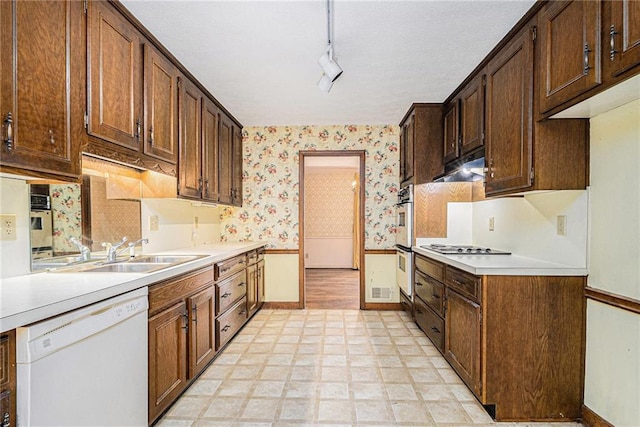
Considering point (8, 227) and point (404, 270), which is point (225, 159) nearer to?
point (8, 227)

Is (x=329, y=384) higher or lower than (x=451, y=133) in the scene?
lower

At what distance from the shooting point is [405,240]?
3689mm

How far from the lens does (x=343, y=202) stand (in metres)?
7.65

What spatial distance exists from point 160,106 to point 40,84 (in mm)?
942

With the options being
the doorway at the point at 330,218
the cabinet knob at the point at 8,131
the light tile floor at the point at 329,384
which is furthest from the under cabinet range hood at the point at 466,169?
the doorway at the point at 330,218

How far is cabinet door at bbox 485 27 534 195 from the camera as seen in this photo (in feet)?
6.40

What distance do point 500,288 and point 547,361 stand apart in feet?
1.60

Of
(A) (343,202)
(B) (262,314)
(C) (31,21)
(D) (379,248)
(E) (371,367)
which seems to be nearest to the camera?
(C) (31,21)

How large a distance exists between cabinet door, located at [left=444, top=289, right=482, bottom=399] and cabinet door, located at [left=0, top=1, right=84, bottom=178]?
92.5 inches

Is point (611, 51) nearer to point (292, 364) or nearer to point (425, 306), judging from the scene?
point (425, 306)

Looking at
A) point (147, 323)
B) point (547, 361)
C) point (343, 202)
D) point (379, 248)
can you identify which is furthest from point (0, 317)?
point (343, 202)

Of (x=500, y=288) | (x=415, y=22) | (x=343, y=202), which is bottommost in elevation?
(x=500, y=288)

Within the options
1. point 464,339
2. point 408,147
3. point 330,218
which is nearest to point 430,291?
point 464,339

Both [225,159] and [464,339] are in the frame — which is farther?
[225,159]
